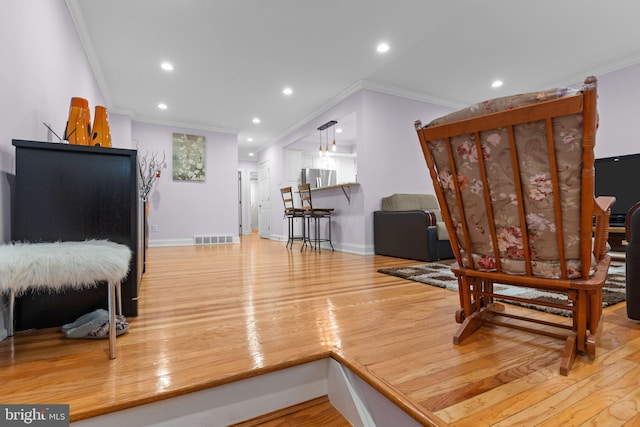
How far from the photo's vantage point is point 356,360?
1060 mm

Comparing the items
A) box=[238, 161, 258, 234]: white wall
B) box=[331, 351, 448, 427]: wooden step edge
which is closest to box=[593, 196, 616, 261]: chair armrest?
box=[331, 351, 448, 427]: wooden step edge

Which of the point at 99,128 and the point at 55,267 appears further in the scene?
the point at 99,128

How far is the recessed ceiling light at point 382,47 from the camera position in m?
3.34

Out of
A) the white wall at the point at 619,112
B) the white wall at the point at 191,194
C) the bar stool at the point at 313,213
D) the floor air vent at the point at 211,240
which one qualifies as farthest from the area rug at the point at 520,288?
the white wall at the point at 191,194

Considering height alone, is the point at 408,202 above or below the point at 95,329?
above

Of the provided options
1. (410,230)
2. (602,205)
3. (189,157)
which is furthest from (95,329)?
(189,157)

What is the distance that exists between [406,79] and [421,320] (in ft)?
12.4

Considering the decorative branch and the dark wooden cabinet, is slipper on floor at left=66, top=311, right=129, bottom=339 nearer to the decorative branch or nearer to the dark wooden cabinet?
the dark wooden cabinet

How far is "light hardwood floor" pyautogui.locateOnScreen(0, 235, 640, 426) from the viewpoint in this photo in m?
0.82

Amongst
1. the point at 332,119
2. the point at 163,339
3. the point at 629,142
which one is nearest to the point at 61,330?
the point at 163,339

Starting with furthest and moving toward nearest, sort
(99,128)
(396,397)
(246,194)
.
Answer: (246,194) < (99,128) < (396,397)

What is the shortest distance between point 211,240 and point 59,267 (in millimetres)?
5355

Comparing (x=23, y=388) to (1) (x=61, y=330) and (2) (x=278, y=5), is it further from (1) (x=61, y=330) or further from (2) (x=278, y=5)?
(2) (x=278, y=5)

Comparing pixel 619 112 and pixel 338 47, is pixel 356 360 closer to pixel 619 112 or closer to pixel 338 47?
pixel 338 47
